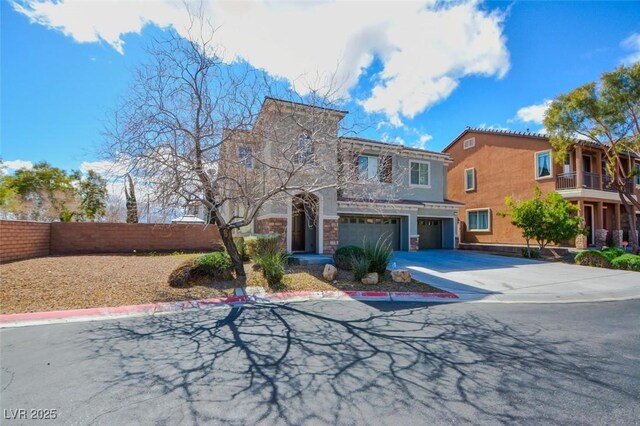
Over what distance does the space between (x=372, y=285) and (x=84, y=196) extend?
2682 centimetres

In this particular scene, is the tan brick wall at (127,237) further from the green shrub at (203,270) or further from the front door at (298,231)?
the green shrub at (203,270)

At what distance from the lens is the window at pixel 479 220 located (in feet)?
75.7

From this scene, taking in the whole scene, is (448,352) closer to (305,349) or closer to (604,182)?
(305,349)

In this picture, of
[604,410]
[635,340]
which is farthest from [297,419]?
[635,340]

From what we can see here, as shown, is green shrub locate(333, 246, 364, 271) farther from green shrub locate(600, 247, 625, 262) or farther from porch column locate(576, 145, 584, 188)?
porch column locate(576, 145, 584, 188)

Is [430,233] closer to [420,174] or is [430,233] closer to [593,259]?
[420,174]

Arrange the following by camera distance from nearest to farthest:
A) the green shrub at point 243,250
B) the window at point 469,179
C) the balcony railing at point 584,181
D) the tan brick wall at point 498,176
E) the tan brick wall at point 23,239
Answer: the tan brick wall at point 23,239 < the green shrub at point 243,250 < the balcony railing at point 584,181 < the tan brick wall at point 498,176 < the window at point 469,179

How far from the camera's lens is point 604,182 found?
20.9 metres

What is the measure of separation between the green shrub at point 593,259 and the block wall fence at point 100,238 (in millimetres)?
17588

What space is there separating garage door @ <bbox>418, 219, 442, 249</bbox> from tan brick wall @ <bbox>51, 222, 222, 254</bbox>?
42.7 feet

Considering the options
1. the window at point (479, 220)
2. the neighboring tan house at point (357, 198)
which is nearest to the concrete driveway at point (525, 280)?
the neighboring tan house at point (357, 198)

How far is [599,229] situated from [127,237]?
29097mm

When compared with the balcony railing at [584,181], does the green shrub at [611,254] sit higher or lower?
lower

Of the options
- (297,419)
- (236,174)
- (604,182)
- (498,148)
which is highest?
(498,148)
